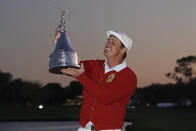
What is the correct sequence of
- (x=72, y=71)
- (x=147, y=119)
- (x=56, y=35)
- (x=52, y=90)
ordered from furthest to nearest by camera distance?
(x=52, y=90), (x=147, y=119), (x=56, y=35), (x=72, y=71)

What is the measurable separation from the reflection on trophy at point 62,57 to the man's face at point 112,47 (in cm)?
37

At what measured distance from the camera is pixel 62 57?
154 inches

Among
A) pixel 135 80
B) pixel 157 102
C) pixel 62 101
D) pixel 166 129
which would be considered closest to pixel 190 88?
pixel 62 101

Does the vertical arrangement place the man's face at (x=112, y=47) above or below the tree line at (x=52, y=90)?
above

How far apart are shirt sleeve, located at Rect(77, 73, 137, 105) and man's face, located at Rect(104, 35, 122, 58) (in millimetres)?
242

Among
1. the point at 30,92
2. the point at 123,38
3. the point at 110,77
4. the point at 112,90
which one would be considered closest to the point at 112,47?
the point at 123,38

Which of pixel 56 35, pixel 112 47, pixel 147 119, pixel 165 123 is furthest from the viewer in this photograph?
pixel 147 119

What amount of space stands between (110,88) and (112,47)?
0.38 meters

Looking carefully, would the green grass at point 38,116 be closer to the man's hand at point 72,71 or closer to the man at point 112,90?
the man at point 112,90

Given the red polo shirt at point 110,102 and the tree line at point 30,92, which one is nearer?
the red polo shirt at point 110,102

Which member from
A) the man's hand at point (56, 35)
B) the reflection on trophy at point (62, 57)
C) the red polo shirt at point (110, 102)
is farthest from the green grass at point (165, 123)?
Result: the reflection on trophy at point (62, 57)

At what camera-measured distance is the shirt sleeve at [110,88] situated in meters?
3.98

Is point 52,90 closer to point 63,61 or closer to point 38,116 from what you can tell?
point 38,116

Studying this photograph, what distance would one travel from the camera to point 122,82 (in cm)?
429
